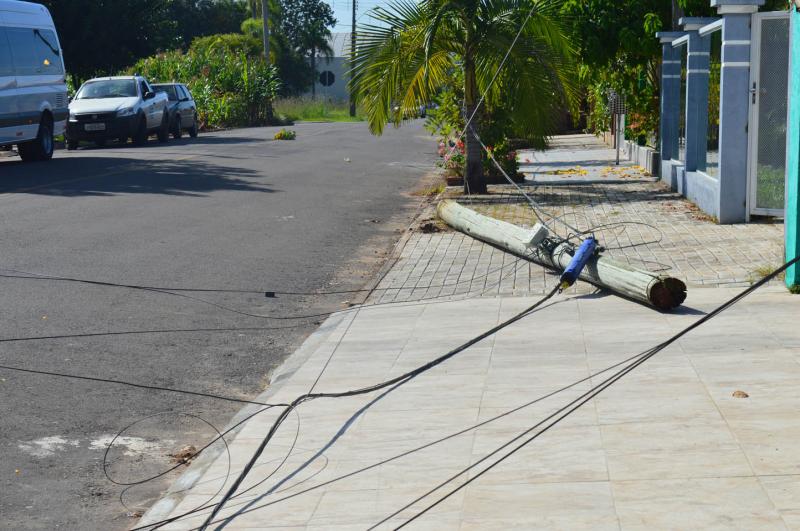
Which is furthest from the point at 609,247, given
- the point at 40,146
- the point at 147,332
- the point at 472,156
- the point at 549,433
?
the point at 40,146

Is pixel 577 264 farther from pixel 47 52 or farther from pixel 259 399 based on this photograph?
pixel 47 52

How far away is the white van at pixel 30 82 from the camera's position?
71.3ft

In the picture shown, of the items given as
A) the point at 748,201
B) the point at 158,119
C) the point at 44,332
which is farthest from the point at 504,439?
the point at 158,119

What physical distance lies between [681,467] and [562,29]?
11.9 meters

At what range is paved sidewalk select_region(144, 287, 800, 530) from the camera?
452 cm

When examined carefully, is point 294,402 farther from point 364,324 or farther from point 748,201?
point 748,201

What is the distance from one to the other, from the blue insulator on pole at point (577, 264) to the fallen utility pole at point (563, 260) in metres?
0.07

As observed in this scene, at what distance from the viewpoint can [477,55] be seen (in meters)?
15.8

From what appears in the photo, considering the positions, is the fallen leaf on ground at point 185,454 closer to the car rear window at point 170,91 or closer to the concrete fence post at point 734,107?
the concrete fence post at point 734,107

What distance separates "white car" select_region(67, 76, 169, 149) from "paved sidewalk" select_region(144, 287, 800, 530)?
22.2m

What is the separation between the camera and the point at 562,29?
15.9m

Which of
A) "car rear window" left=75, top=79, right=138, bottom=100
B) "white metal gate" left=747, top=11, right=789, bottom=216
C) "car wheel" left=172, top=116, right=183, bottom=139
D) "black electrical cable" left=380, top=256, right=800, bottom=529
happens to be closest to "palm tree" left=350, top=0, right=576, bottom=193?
"white metal gate" left=747, top=11, right=789, bottom=216

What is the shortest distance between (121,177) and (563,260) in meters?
11.3

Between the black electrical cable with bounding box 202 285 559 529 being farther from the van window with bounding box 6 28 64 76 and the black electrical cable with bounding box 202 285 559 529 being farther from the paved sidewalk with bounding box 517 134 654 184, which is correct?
the van window with bounding box 6 28 64 76
